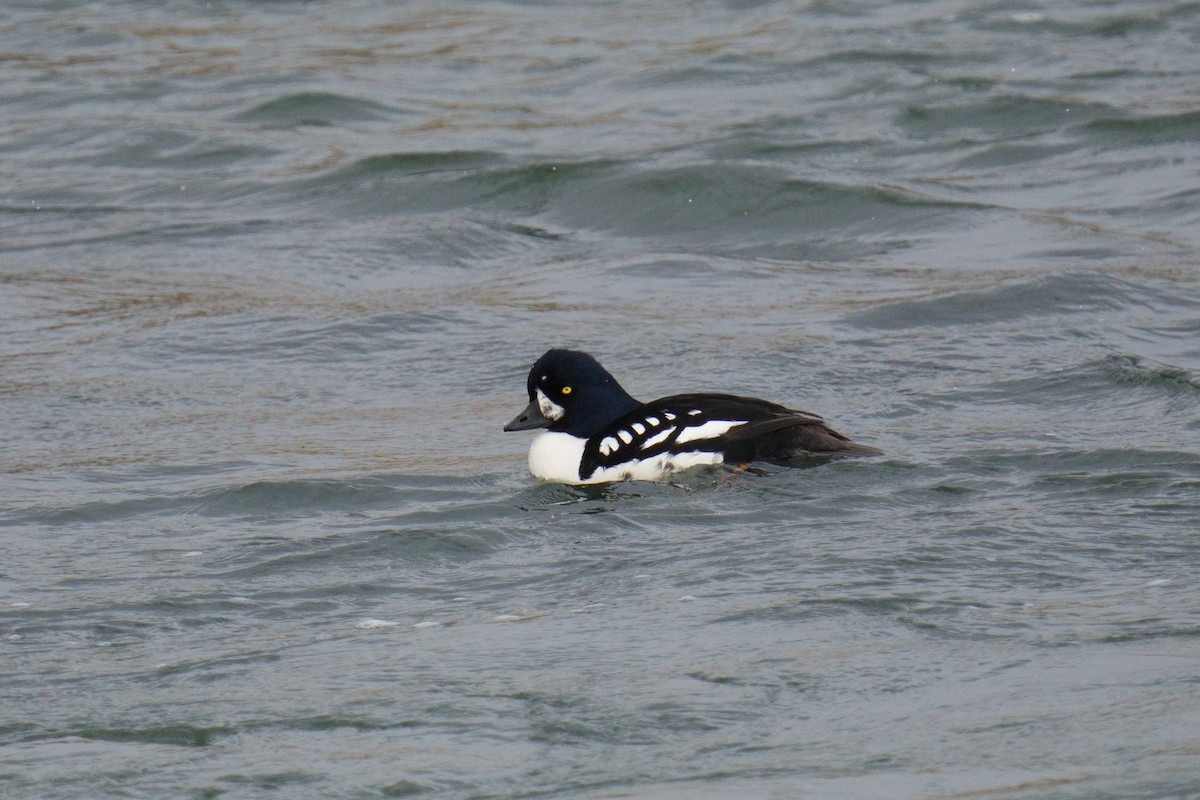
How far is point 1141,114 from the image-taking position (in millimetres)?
15859

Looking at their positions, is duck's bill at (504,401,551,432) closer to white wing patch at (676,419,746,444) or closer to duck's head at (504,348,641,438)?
duck's head at (504,348,641,438)

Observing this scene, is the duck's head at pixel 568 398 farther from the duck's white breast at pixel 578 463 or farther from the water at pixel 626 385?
the water at pixel 626 385

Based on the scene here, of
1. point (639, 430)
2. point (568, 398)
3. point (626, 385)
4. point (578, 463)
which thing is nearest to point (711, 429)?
point (639, 430)

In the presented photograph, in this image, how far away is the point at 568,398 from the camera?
8172 mm

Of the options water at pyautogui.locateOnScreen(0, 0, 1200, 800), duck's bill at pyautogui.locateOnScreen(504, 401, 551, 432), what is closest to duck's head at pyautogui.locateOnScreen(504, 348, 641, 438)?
duck's bill at pyautogui.locateOnScreen(504, 401, 551, 432)

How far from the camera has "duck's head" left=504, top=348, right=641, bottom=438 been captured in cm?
817

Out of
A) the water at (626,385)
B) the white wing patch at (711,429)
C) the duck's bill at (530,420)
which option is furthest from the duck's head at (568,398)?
the white wing patch at (711,429)

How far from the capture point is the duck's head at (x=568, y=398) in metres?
8.17

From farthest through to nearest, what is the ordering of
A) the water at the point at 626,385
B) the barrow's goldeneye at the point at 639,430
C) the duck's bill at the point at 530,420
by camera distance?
1. the duck's bill at the point at 530,420
2. the barrow's goldeneye at the point at 639,430
3. the water at the point at 626,385

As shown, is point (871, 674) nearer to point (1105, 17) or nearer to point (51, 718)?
point (51, 718)

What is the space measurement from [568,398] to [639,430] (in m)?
0.41

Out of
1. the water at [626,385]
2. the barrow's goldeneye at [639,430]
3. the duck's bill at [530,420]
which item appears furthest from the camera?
the duck's bill at [530,420]

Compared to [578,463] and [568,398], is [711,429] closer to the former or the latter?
[578,463]

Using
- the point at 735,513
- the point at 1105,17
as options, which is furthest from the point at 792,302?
the point at 1105,17
